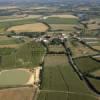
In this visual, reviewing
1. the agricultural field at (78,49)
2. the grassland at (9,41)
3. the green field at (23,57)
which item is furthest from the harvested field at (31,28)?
the green field at (23,57)

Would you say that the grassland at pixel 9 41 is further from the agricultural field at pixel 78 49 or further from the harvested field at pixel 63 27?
the harvested field at pixel 63 27

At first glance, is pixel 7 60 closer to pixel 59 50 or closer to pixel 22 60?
pixel 22 60

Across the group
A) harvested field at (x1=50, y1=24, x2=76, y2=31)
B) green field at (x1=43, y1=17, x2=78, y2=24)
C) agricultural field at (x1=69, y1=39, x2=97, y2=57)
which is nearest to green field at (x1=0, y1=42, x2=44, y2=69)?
agricultural field at (x1=69, y1=39, x2=97, y2=57)

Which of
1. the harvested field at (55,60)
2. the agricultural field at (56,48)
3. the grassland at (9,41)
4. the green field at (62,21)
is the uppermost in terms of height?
the harvested field at (55,60)

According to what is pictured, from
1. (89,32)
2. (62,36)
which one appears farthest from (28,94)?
(89,32)

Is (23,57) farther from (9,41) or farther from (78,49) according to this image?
(9,41)
